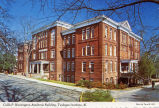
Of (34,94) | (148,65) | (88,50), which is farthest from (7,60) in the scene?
(88,50)

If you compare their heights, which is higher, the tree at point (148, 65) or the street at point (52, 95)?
the tree at point (148, 65)

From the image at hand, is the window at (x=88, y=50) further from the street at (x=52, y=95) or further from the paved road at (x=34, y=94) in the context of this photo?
the street at (x=52, y=95)

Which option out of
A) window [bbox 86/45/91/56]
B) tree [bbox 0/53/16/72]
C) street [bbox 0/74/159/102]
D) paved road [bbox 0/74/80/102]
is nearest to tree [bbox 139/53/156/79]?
street [bbox 0/74/159/102]

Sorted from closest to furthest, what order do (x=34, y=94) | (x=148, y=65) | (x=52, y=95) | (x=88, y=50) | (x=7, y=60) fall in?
(x=7, y=60)
(x=34, y=94)
(x=52, y=95)
(x=148, y=65)
(x=88, y=50)

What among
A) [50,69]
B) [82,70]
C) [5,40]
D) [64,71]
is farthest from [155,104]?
[50,69]

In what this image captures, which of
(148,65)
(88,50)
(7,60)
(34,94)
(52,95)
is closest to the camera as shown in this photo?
(7,60)

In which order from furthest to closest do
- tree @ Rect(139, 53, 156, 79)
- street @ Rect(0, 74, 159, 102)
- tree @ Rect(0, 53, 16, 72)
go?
tree @ Rect(139, 53, 156, 79) < street @ Rect(0, 74, 159, 102) < tree @ Rect(0, 53, 16, 72)

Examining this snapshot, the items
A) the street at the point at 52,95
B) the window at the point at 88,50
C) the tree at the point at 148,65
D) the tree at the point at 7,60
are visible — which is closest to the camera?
the tree at the point at 7,60

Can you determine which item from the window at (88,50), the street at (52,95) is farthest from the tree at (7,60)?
the window at (88,50)

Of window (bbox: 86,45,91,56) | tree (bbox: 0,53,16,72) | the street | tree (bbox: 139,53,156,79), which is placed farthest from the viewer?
window (bbox: 86,45,91,56)

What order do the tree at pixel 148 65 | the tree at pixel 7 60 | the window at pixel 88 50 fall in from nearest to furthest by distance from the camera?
the tree at pixel 7 60 < the tree at pixel 148 65 < the window at pixel 88 50

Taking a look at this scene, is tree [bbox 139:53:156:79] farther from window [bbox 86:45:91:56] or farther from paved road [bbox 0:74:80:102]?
window [bbox 86:45:91:56]

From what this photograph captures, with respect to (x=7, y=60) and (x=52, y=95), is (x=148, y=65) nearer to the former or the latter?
(x=52, y=95)

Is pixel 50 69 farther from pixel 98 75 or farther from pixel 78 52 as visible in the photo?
pixel 98 75
